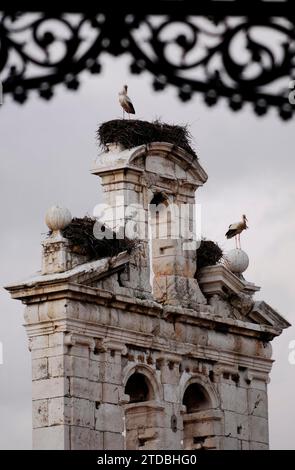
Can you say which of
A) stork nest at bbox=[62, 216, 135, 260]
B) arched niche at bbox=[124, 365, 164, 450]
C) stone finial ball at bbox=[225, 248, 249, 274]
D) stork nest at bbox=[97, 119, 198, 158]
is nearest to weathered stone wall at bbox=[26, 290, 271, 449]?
arched niche at bbox=[124, 365, 164, 450]

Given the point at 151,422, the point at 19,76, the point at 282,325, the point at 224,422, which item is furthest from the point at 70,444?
the point at 19,76

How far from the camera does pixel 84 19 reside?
5.91 metres

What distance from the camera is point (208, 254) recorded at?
26.1 metres

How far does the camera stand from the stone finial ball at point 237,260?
26.3 m

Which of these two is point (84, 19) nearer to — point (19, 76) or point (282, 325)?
point (19, 76)

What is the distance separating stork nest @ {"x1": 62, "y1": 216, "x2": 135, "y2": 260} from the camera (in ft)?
76.6

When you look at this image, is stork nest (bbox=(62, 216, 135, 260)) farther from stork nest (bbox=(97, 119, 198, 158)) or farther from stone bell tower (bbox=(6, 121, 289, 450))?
stork nest (bbox=(97, 119, 198, 158))

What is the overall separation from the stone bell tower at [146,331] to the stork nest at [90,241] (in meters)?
0.07

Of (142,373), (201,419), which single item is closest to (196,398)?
(201,419)

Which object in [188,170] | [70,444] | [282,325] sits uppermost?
[188,170]

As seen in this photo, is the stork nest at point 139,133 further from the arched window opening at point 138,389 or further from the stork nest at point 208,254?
the arched window opening at point 138,389

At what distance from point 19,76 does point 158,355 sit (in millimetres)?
18943

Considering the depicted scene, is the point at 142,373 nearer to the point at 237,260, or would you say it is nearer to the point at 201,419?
the point at 201,419

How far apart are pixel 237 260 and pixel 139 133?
9.42 feet
